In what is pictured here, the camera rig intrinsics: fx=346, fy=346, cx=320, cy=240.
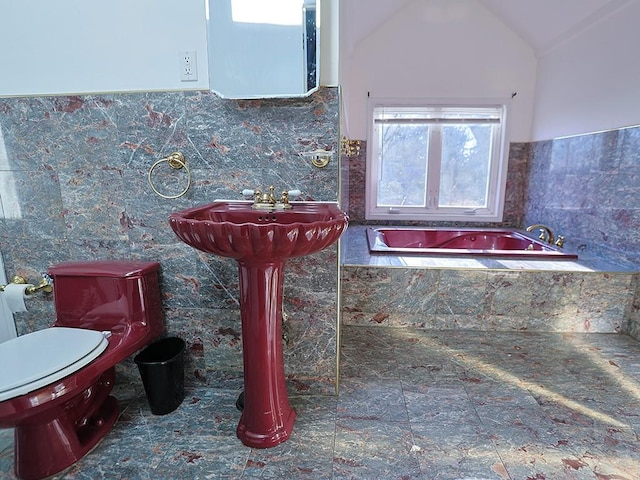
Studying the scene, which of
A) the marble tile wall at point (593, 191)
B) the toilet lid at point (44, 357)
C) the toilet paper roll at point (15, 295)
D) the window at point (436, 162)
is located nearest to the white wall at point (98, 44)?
the toilet paper roll at point (15, 295)

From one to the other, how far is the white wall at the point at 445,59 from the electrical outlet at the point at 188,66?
2.19m

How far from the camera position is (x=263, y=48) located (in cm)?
139

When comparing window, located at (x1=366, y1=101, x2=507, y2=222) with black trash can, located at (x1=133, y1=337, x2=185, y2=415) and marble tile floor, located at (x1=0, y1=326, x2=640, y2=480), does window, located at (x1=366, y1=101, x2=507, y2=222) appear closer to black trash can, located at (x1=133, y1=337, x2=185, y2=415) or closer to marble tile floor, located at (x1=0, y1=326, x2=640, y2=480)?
marble tile floor, located at (x1=0, y1=326, x2=640, y2=480)

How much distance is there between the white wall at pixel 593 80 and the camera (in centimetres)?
232

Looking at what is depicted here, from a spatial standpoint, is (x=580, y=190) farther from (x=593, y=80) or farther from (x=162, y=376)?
(x=162, y=376)

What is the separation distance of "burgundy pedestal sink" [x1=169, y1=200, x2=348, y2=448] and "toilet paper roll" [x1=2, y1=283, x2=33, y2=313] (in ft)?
3.40

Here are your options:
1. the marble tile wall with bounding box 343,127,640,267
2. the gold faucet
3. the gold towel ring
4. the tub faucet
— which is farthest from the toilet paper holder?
the tub faucet

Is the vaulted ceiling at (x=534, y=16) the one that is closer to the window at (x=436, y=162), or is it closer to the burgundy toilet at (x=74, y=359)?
the window at (x=436, y=162)

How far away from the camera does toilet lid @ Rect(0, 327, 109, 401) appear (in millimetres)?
1032

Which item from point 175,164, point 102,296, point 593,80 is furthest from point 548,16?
point 102,296

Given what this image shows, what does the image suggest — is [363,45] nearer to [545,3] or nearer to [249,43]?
[545,3]

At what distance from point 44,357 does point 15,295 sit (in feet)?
2.35

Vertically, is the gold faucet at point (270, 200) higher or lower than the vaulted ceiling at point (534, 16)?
lower

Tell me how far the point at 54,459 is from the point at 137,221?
3.07 feet
